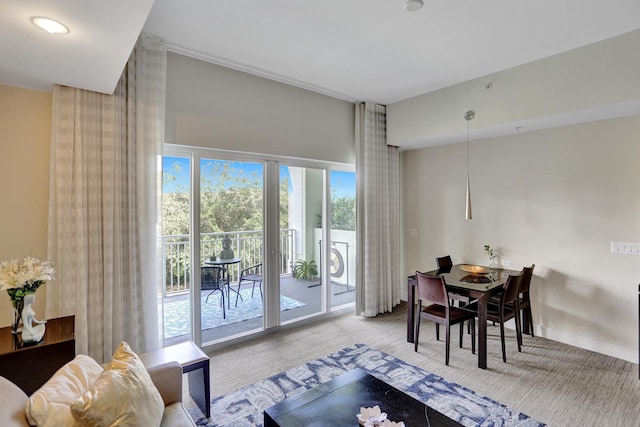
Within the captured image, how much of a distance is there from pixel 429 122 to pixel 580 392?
317cm

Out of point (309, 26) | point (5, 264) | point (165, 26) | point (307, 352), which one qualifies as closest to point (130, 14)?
point (165, 26)

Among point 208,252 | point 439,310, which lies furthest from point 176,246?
point 439,310

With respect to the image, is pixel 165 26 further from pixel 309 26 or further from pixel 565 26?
pixel 565 26

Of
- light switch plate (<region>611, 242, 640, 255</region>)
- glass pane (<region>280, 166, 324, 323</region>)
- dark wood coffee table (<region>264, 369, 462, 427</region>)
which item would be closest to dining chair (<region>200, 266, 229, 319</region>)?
glass pane (<region>280, 166, 324, 323</region>)

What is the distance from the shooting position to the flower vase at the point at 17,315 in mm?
2006

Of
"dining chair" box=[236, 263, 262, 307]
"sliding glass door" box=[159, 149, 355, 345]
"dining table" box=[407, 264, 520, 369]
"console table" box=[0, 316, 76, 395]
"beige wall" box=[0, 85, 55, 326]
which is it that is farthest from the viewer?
"dining chair" box=[236, 263, 262, 307]

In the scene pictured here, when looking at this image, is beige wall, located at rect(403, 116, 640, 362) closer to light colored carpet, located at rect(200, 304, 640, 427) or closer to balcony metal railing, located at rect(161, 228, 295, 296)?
light colored carpet, located at rect(200, 304, 640, 427)

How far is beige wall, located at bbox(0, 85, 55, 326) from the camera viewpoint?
7.85ft

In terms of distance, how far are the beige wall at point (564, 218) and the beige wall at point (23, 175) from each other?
462cm

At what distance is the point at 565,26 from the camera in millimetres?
2629

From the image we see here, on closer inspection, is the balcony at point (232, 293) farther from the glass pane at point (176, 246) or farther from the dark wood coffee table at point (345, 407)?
the dark wood coffee table at point (345, 407)

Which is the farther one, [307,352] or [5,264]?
[307,352]

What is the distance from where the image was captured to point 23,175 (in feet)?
8.06

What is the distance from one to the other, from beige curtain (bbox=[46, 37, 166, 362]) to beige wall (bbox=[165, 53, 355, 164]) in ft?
0.82
